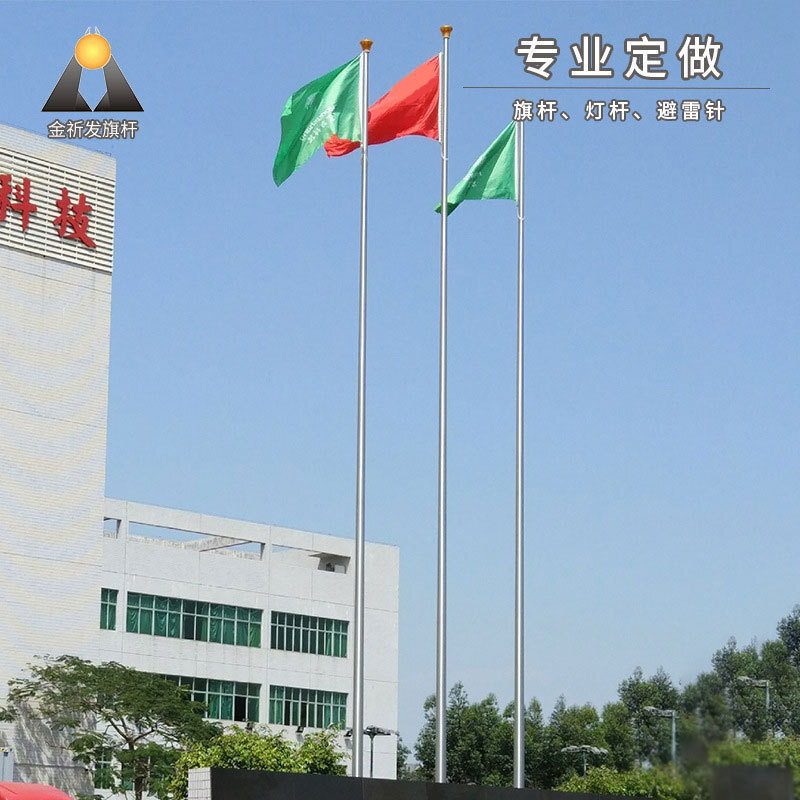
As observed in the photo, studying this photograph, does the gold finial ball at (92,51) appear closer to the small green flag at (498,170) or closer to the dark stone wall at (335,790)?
the small green flag at (498,170)

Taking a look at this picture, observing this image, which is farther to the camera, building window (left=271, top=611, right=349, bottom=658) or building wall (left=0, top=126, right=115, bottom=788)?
building window (left=271, top=611, right=349, bottom=658)

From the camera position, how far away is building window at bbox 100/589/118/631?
3647 centimetres

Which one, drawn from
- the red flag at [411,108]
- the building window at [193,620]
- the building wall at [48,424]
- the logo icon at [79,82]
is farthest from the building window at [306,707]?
the red flag at [411,108]

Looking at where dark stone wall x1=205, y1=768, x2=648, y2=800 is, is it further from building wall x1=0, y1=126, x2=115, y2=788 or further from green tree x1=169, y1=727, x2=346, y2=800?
building wall x1=0, y1=126, x2=115, y2=788

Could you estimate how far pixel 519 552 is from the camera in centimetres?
2005

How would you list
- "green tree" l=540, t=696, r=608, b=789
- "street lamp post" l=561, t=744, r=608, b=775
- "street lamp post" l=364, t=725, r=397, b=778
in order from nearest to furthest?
"street lamp post" l=364, t=725, r=397, b=778 → "street lamp post" l=561, t=744, r=608, b=775 → "green tree" l=540, t=696, r=608, b=789

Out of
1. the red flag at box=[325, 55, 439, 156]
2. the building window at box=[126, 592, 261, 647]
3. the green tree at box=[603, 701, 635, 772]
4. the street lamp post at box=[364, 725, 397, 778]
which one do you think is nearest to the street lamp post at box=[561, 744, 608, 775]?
the green tree at box=[603, 701, 635, 772]

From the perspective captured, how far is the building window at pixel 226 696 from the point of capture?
38719 mm

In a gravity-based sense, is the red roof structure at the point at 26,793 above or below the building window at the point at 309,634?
below

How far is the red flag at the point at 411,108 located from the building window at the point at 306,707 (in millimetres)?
23711

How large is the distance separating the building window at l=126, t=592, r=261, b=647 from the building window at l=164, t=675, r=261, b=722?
3.56 feet

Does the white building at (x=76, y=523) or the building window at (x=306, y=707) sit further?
the building window at (x=306, y=707)

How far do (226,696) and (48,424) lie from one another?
999 cm

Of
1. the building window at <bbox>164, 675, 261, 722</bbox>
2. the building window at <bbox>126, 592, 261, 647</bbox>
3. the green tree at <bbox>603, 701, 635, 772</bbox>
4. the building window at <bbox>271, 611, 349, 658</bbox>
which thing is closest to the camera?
the building window at <bbox>126, 592, 261, 647</bbox>
